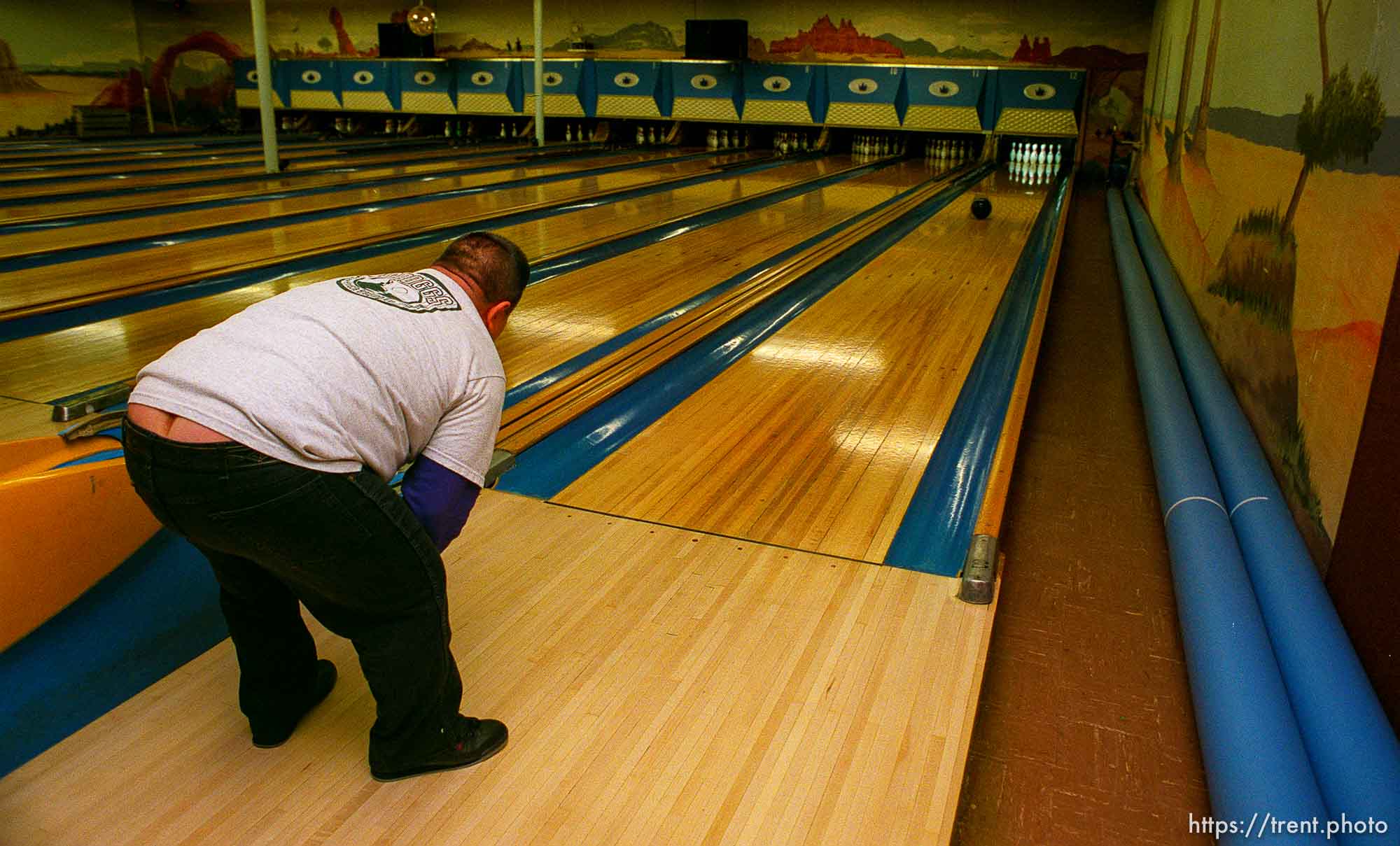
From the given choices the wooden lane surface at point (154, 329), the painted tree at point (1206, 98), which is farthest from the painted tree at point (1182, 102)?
the wooden lane surface at point (154, 329)

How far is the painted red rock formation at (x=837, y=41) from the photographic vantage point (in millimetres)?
10898

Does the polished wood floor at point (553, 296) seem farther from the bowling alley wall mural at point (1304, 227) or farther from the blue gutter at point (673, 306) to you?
the bowling alley wall mural at point (1304, 227)

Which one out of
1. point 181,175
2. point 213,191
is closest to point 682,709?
point 213,191

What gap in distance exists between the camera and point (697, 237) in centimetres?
582

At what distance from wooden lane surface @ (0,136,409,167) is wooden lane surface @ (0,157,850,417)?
17.8ft

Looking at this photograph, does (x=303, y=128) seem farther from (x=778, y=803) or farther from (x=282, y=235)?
(x=778, y=803)

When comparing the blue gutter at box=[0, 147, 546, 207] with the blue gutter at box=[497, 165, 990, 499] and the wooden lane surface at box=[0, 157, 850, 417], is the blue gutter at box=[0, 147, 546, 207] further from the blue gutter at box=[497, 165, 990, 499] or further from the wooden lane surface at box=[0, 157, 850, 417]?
the blue gutter at box=[497, 165, 990, 499]

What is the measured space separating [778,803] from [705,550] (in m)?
0.79

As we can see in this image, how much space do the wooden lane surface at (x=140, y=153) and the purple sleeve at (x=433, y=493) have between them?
9046 mm

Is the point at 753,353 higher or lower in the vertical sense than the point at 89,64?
lower

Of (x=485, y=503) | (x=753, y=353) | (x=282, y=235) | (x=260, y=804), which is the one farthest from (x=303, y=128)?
(x=260, y=804)

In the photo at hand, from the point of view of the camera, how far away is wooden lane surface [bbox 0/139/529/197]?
6957 mm

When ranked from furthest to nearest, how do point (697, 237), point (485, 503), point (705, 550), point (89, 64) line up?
point (89, 64) → point (697, 237) → point (485, 503) → point (705, 550)

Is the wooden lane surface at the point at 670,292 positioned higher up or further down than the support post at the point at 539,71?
further down
